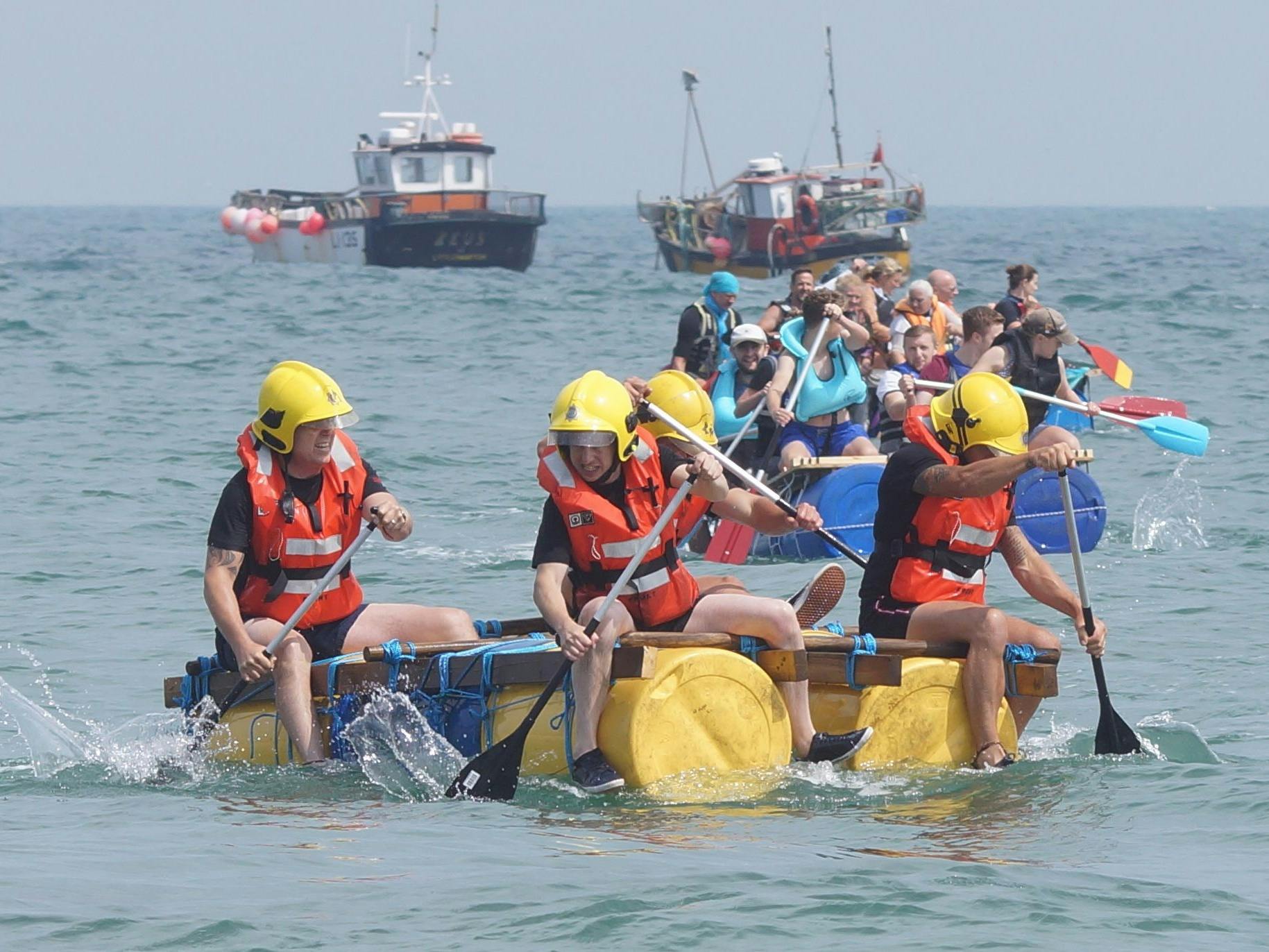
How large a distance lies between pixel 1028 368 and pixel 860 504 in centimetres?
141

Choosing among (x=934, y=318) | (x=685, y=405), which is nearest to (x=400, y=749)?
(x=685, y=405)

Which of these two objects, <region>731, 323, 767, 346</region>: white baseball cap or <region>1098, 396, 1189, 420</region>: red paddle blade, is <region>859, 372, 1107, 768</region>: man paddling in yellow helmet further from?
<region>731, 323, 767, 346</region>: white baseball cap

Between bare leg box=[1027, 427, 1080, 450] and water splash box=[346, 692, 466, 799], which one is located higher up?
bare leg box=[1027, 427, 1080, 450]

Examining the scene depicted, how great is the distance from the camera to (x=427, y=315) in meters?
39.0

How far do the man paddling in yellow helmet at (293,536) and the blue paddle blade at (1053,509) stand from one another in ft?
22.4

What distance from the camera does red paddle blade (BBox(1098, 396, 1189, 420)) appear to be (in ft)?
44.9

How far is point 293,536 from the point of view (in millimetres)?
7938

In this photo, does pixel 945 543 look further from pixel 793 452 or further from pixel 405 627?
pixel 793 452

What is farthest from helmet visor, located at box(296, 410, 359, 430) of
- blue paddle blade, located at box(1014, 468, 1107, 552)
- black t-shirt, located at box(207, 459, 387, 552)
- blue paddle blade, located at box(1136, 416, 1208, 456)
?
blue paddle blade, located at box(1014, 468, 1107, 552)

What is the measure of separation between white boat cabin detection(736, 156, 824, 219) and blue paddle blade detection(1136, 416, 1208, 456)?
4396 cm

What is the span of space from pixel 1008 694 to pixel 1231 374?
20296 millimetres

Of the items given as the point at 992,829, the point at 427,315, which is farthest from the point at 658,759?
the point at 427,315

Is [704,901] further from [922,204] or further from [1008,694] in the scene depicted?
[922,204]

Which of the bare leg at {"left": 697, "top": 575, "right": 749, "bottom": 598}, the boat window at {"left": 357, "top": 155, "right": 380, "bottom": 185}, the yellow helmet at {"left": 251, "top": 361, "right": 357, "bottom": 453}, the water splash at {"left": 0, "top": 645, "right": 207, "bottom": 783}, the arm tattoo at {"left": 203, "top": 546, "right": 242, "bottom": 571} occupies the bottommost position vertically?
the water splash at {"left": 0, "top": 645, "right": 207, "bottom": 783}
